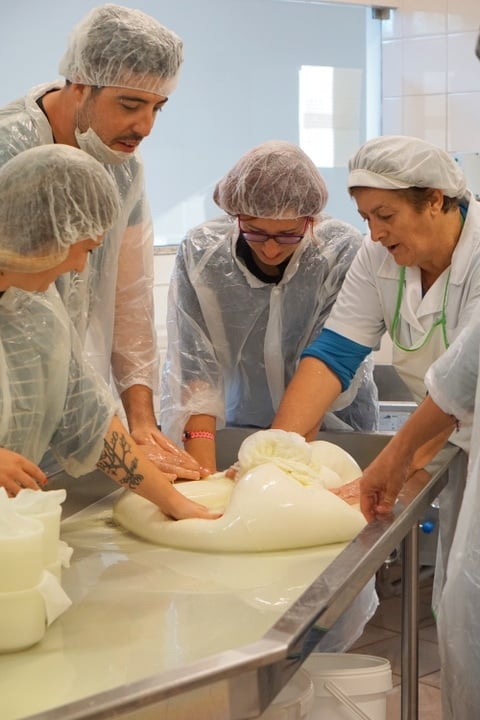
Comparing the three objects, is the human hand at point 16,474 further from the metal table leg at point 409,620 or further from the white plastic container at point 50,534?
the metal table leg at point 409,620

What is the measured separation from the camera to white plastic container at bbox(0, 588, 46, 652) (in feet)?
4.09

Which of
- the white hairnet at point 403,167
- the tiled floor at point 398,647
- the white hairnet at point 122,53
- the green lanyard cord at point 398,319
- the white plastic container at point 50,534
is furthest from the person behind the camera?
the tiled floor at point 398,647

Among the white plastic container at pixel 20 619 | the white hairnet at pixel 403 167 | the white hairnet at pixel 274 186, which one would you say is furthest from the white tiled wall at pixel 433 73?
the white plastic container at pixel 20 619

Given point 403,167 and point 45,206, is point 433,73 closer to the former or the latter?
point 403,167

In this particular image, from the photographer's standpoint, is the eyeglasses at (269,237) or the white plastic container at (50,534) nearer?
the white plastic container at (50,534)

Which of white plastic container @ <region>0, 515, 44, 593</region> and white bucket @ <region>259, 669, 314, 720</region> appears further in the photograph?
white bucket @ <region>259, 669, 314, 720</region>

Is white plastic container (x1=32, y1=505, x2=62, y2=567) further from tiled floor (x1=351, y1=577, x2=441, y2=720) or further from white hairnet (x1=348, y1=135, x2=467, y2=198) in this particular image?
tiled floor (x1=351, y1=577, x2=441, y2=720)

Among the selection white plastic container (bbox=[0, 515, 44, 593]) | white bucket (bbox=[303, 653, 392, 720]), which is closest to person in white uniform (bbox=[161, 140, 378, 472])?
white bucket (bbox=[303, 653, 392, 720])

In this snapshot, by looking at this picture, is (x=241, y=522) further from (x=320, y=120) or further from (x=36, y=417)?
(x=320, y=120)

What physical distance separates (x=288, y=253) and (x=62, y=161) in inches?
37.0

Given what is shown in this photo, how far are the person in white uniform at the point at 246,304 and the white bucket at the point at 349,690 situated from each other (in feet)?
2.21

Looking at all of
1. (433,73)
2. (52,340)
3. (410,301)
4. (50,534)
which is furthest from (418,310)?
(433,73)

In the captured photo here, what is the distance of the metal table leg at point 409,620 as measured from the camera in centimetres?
204

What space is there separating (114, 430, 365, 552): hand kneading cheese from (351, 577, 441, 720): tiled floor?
134cm
